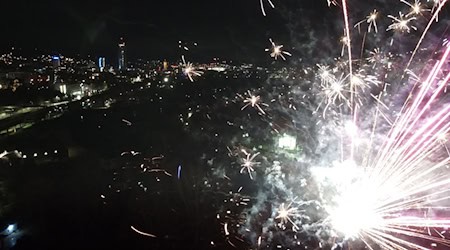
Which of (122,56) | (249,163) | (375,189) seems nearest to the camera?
(375,189)

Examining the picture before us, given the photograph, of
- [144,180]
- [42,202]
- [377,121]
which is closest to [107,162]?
[144,180]

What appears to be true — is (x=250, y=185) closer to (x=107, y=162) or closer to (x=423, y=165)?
(x=423, y=165)

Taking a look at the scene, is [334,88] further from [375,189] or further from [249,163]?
[249,163]

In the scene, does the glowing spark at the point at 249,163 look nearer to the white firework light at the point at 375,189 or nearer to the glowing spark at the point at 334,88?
the white firework light at the point at 375,189

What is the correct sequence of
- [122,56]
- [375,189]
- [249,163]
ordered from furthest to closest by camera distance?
[122,56]
[249,163]
[375,189]

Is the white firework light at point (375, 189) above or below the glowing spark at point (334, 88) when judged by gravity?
below

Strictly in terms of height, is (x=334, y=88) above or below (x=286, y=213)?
above

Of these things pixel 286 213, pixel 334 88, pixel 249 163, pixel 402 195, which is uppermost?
pixel 334 88

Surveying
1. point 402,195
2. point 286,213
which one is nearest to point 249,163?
point 286,213

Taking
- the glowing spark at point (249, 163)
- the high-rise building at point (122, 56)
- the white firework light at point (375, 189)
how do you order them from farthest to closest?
the high-rise building at point (122, 56) → the glowing spark at point (249, 163) → the white firework light at point (375, 189)

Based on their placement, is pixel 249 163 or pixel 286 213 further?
pixel 249 163

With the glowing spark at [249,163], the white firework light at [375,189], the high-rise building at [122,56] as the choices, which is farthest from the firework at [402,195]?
the high-rise building at [122,56]
